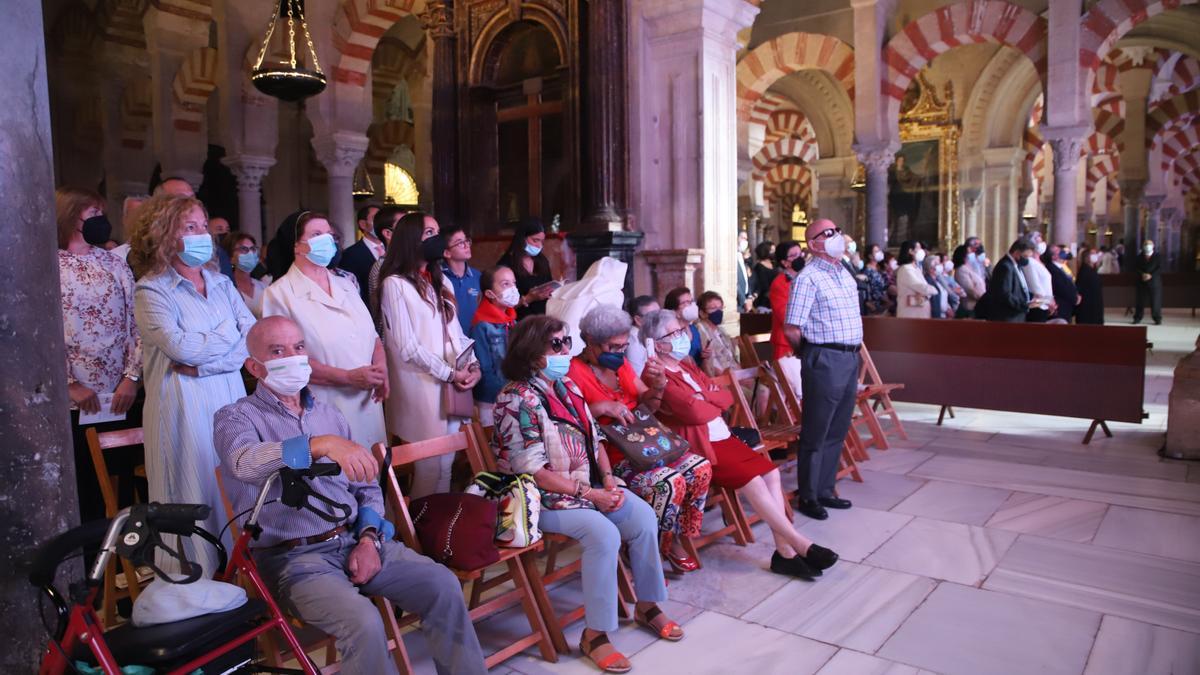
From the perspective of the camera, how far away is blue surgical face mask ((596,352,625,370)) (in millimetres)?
3590

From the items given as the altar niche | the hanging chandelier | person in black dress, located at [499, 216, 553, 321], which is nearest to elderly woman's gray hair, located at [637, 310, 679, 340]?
person in black dress, located at [499, 216, 553, 321]

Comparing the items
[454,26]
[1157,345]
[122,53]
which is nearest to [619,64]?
[454,26]

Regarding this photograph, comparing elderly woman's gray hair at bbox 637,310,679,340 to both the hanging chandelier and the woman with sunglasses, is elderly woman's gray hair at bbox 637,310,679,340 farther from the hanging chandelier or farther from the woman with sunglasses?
the hanging chandelier

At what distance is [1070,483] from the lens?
204 inches

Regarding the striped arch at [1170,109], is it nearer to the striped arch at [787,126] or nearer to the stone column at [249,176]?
the striped arch at [787,126]

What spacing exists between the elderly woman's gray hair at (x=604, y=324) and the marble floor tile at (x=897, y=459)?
113 inches

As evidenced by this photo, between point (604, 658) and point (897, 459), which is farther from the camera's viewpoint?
point (897, 459)

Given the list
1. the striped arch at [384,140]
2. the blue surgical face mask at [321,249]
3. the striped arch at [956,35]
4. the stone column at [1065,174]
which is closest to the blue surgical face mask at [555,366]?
the blue surgical face mask at [321,249]

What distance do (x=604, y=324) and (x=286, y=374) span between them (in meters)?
1.42

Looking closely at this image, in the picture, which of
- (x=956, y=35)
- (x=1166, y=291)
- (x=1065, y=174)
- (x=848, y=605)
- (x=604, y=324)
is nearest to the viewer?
(x=848, y=605)

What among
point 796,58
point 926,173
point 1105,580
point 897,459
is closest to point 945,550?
point 1105,580

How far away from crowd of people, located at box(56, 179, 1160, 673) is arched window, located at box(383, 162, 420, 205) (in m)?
14.8

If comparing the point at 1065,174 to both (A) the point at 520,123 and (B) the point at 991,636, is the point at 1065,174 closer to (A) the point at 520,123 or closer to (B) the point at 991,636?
(A) the point at 520,123

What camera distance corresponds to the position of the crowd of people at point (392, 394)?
2.48 meters
